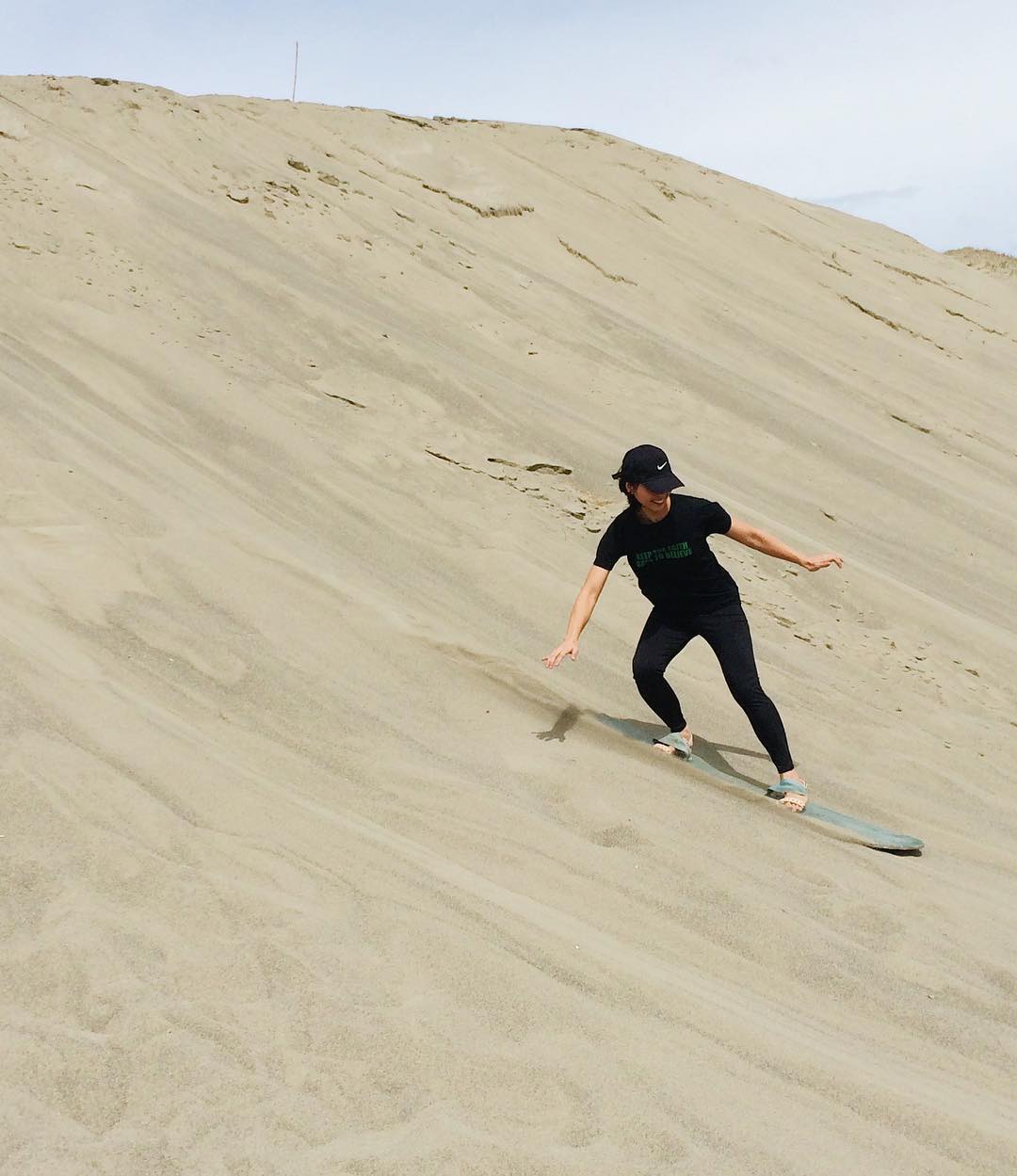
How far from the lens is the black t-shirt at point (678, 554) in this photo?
4.56 meters

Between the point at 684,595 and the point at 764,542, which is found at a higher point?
→ the point at 764,542

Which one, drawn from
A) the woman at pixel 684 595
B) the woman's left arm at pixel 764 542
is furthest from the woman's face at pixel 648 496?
the woman's left arm at pixel 764 542

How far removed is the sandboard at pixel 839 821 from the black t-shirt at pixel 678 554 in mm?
642

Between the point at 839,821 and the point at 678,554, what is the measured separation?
1.18m

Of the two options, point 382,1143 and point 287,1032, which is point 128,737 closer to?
point 287,1032

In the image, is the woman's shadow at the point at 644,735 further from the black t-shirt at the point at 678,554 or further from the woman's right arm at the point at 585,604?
the black t-shirt at the point at 678,554

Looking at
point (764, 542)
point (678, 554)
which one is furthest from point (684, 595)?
point (764, 542)

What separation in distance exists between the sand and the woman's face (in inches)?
40.3

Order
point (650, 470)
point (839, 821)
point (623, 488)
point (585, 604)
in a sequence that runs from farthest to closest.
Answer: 1. point (585, 604)
2. point (839, 821)
3. point (623, 488)
4. point (650, 470)

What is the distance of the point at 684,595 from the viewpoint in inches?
187

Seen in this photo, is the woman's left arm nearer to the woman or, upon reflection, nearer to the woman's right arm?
the woman

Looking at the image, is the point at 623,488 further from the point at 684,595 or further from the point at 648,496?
the point at 684,595

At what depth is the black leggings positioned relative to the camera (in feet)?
15.3

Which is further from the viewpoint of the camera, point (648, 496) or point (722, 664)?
point (722, 664)
